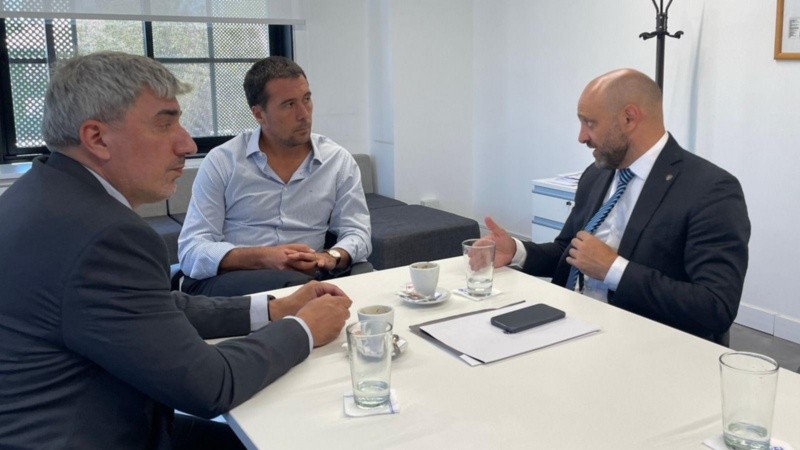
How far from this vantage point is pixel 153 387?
119 centimetres

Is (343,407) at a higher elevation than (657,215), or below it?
below

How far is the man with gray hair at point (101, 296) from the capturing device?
115 centimetres

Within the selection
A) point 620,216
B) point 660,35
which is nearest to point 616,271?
point 620,216

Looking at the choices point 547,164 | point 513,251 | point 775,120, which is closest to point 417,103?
point 547,164

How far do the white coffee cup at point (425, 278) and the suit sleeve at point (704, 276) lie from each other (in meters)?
0.46

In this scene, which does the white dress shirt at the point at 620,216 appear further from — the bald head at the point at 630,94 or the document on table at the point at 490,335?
the document on table at the point at 490,335

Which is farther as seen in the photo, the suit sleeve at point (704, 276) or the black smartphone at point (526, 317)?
the suit sleeve at point (704, 276)

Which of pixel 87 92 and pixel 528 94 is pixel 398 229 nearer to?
pixel 528 94

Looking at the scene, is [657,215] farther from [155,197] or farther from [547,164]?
[547,164]

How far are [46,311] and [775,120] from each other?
3056 mm

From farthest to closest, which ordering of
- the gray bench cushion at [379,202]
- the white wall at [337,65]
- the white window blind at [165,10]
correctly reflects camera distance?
the white wall at [337,65] < the gray bench cushion at [379,202] < the white window blind at [165,10]

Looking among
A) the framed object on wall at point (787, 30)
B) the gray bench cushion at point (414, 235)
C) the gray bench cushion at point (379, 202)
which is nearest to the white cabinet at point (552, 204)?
Answer: the gray bench cushion at point (414, 235)

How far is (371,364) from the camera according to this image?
4.07 feet

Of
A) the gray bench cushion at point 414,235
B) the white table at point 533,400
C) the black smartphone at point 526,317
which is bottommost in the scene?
the gray bench cushion at point 414,235
